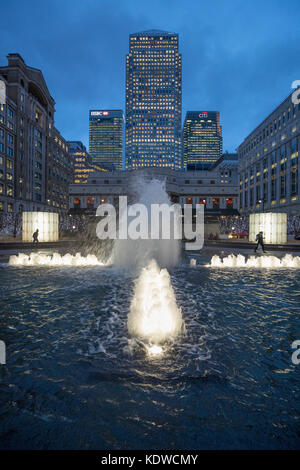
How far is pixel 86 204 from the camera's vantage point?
74938mm

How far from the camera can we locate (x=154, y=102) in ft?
625

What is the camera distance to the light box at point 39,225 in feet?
89.1

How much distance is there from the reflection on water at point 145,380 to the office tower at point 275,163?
5711 cm

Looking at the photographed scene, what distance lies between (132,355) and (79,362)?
0.90m

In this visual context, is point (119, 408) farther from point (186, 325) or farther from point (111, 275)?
point (111, 275)

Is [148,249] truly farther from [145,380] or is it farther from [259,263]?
[145,380]

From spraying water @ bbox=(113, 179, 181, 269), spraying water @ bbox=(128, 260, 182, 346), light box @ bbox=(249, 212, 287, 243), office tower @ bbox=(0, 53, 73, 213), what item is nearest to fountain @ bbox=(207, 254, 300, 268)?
spraying water @ bbox=(113, 179, 181, 269)

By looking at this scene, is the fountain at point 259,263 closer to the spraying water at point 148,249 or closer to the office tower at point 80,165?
the spraying water at point 148,249

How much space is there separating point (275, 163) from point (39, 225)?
69.8m

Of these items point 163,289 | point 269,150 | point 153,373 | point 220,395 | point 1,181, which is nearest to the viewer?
point 220,395

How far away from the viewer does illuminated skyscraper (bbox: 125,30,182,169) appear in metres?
190

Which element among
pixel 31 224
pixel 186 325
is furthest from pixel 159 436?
pixel 31 224

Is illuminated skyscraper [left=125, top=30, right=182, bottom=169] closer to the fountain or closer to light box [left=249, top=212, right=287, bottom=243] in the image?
light box [left=249, top=212, right=287, bottom=243]

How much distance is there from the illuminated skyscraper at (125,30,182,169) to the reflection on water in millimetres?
194866
